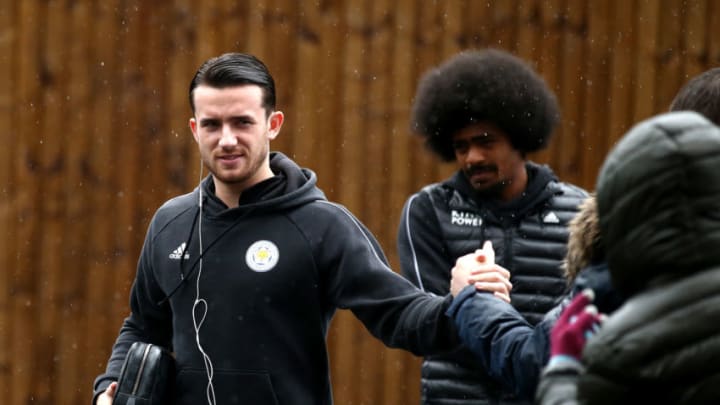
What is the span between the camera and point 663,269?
2.46 m

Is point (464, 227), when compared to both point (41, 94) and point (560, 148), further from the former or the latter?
point (41, 94)

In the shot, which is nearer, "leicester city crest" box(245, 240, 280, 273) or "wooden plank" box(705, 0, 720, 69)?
"leicester city crest" box(245, 240, 280, 273)

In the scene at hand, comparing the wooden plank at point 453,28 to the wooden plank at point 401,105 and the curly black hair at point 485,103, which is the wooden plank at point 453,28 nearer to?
the wooden plank at point 401,105

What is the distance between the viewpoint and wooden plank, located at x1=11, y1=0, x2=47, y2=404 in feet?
24.2

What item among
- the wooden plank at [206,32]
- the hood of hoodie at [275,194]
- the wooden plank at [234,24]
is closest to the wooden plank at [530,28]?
the wooden plank at [234,24]

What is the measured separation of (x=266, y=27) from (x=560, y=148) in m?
1.95

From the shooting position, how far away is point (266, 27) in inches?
290

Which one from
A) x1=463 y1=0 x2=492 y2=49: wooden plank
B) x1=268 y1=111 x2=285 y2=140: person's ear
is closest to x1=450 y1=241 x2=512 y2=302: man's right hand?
x1=268 y1=111 x2=285 y2=140: person's ear

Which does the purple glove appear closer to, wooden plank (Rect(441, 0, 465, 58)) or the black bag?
the black bag

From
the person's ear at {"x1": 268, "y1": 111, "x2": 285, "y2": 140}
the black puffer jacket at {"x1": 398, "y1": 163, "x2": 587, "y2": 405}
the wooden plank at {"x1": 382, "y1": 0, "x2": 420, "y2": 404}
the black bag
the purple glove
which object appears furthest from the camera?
the wooden plank at {"x1": 382, "y1": 0, "x2": 420, "y2": 404}

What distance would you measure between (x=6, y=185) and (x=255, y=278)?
142 inches

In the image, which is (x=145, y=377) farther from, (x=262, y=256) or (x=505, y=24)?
(x=505, y=24)

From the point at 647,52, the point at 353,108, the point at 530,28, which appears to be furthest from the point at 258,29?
the point at 647,52

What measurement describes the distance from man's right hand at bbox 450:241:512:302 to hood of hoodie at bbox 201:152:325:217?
787 mm
